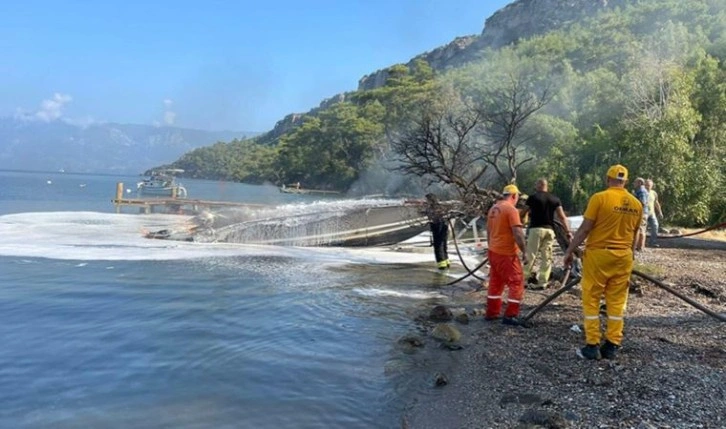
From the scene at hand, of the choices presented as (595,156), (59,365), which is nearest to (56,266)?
(59,365)

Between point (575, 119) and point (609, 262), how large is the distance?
35.0 meters

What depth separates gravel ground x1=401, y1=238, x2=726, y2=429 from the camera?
4.93 metres

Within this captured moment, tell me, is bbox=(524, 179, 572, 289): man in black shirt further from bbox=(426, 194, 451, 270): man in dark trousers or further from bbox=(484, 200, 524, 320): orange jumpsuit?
bbox=(426, 194, 451, 270): man in dark trousers

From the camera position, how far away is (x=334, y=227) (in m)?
20.8

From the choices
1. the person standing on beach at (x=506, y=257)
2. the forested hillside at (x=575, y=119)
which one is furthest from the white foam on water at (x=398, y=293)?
the forested hillside at (x=575, y=119)

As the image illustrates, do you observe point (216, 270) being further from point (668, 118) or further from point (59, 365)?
point (668, 118)

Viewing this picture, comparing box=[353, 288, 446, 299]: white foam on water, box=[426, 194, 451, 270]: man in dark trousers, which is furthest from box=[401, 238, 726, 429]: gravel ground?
box=[426, 194, 451, 270]: man in dark trousers

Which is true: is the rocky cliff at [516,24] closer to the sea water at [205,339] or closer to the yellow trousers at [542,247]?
the sea water at [205,339]

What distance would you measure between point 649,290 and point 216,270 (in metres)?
10.3

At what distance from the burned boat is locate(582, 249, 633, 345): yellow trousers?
1403 cm

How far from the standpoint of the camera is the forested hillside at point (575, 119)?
858 inches

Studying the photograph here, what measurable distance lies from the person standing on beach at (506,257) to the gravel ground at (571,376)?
344mm

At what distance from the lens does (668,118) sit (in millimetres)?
A: 23281

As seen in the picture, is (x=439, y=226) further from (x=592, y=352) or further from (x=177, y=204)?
(x=177, y=204)
